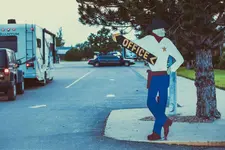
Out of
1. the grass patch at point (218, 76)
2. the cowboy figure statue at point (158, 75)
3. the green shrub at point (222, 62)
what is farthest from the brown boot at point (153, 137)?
the green shrub at point (222, 62)

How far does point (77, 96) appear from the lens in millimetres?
18594

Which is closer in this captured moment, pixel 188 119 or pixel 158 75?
pixel 158 75

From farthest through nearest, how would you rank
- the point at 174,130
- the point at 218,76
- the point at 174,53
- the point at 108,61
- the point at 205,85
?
the point at 108,61 → the point at 218,76 → the point at 205,85 → the point at 174,130 → the point at 174,53

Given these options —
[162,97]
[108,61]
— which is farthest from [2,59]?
[108,61]

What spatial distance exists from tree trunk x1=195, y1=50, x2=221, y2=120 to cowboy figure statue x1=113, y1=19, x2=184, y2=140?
1.92 meters

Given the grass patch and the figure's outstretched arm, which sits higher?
the figure's outstretched arm

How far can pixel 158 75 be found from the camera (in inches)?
342

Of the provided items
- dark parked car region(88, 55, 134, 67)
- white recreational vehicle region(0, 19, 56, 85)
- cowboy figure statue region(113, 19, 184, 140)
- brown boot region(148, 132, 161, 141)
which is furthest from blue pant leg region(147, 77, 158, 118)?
dark parked car region(88, 55, 134, 67)

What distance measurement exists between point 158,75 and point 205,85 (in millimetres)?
2162

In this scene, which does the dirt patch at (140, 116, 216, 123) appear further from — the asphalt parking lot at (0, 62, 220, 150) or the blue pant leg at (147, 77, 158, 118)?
the blue pant leg at (147, 77, 158, 118)

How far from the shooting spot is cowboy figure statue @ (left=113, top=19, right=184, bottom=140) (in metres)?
8.67

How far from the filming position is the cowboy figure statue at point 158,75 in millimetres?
8672

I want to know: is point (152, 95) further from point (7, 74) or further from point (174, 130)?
point (7, 74)

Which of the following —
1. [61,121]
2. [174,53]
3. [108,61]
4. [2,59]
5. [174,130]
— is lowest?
[108,61]
